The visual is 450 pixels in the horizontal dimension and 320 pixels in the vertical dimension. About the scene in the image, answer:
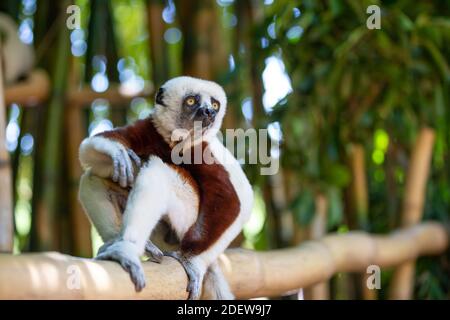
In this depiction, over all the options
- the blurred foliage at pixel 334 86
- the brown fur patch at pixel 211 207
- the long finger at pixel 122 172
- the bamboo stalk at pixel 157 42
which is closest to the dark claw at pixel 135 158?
the long finger at pixel 122 172

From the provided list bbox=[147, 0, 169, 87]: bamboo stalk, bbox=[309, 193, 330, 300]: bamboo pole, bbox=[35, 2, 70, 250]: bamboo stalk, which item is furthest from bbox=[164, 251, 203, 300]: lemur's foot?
bbox=[147, 0, 169, 87]: bamboo stalk

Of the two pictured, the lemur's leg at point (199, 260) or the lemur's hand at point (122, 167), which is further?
the lemur's leg at point (199, 260)

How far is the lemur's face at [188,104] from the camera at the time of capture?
108 inches

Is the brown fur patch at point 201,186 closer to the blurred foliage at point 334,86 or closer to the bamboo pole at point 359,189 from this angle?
the blurred foliage at point 334,86

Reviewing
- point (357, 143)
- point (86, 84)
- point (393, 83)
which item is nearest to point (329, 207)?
point (357, 143)

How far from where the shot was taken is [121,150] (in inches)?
95.6

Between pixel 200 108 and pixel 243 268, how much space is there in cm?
65

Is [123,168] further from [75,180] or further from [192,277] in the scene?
[75,180]

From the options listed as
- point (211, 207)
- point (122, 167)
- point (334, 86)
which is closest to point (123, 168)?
point (122, 167)

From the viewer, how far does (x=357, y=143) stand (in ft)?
14.8

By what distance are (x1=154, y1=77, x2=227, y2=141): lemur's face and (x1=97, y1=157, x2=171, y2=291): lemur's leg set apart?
0.24 meters

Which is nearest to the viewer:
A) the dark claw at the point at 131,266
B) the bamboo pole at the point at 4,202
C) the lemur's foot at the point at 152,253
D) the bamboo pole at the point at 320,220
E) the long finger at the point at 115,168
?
the dark claw at the point at 131,266

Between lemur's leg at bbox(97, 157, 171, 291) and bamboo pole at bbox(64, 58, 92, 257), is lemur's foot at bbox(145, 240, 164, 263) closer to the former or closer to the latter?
lemur's leg at bbox(97, 157, 171, 291)
